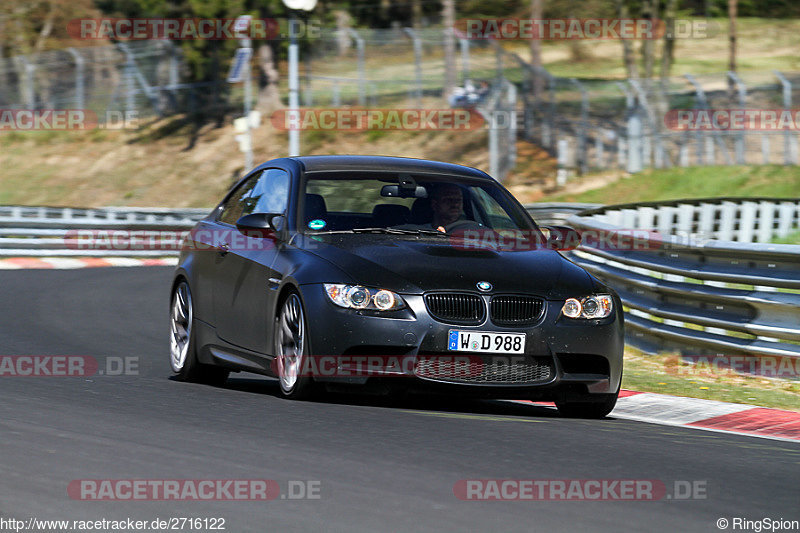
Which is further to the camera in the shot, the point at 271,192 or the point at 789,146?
the point at 789,146

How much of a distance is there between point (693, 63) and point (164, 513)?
8253cm

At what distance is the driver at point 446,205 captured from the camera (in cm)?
857

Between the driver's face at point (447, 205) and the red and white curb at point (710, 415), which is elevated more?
the driver's face at point (447, 205)

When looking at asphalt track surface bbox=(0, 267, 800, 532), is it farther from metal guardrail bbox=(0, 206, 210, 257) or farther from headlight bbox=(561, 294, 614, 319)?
metal guardrail bbox=(0, 206, 210, 257)

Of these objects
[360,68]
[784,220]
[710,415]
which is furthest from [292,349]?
[360,68]

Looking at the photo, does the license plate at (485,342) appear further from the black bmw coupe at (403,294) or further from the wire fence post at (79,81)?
the wire fence post at (79,81)

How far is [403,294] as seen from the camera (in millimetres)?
7406

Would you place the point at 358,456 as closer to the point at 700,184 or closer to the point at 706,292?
the point at 706,292

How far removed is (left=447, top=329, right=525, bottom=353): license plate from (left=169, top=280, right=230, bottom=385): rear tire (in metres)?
2.54

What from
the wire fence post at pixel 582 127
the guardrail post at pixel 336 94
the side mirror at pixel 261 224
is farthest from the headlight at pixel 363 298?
the guardrail post at pixel 336 94

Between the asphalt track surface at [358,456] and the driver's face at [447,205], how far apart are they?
1140mm

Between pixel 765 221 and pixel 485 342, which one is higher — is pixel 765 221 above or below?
below

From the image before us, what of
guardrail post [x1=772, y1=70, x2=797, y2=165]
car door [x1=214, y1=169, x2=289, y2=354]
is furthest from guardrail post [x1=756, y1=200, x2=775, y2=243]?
car door [x1=214, y1=169, x2=289, y2=354]

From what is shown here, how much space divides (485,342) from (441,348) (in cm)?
25
